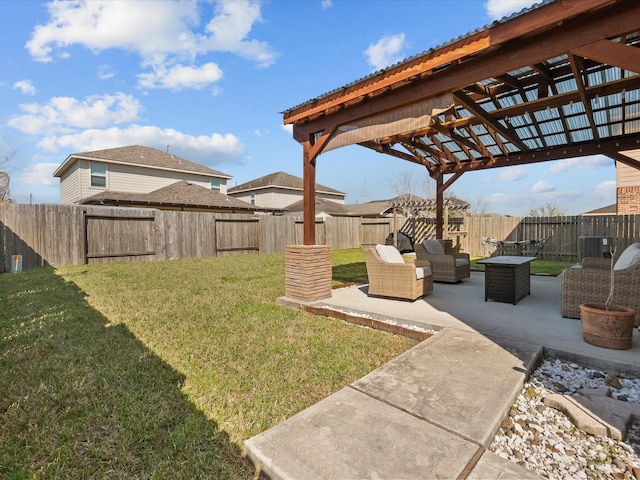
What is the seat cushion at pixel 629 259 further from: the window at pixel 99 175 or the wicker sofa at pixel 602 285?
the window at pixel 99 175

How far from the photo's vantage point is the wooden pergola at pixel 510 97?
2.69 m

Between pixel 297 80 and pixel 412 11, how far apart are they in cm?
480

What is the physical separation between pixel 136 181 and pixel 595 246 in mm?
19462

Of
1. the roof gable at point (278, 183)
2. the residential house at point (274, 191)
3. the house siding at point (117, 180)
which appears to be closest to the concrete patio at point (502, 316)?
the house siding at point (117, 180)

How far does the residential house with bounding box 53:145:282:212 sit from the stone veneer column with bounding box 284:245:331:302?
1108 cm

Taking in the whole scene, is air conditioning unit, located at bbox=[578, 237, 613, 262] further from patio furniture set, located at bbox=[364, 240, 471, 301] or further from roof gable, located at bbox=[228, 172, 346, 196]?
roof gable, located at bbox=[228, 172, 346, 196]

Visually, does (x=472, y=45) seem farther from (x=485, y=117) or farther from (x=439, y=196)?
(x=439, y=196)

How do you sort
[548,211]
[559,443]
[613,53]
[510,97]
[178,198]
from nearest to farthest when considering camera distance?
1. [559,443]
2. [613,53]
3. [510,97]
4. [178,198]
5. [548,211]

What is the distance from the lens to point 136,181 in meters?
17.2

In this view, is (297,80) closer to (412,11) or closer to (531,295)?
(412,11)

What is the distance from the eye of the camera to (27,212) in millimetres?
9344

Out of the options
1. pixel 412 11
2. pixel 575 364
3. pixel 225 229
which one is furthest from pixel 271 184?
pixel 575 364

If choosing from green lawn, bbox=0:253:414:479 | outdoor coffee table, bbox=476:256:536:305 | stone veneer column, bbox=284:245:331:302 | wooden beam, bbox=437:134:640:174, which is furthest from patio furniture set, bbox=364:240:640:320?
wooden beam, bbox=437:134:640:174

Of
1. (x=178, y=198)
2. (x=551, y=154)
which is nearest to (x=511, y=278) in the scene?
(x=551, y=154)
